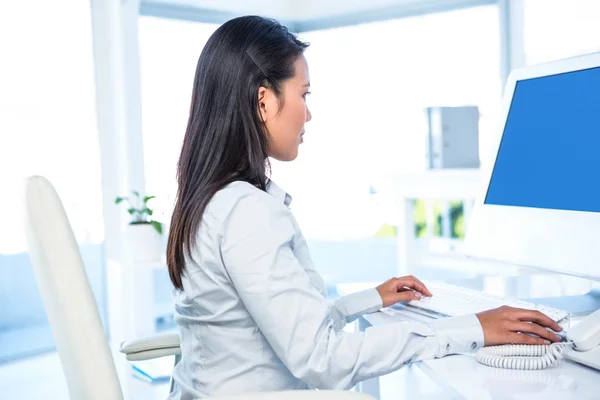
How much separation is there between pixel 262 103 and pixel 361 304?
452mm

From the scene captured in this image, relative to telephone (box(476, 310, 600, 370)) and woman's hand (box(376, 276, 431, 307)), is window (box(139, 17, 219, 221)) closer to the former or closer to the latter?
woman's hand (box(376, 276, 431, 307))

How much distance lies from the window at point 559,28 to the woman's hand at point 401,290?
2.84 meters

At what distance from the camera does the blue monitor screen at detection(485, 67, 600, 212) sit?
1224 millimetres

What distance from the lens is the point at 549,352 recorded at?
94 cm

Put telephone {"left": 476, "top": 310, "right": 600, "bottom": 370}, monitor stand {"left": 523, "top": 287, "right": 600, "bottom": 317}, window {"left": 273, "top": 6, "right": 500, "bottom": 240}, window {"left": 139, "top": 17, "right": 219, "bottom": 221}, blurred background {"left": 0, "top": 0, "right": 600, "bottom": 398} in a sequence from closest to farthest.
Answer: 1. telephone {"left": 476, "top": 310, "right": 600, "bottom": 370}
2. monitor stand {"left": 523, "top": 287, "right": 600, "bottom": 317}
3. blurred background {"left": 0, "top": 0, "right": 600, "bottom": 398}
4. window {"left": 139, "top": 17, "right": 219, "bottom": 221}
5. window {"left": 273, "top": 6, "right": 500, "bottom": 240}

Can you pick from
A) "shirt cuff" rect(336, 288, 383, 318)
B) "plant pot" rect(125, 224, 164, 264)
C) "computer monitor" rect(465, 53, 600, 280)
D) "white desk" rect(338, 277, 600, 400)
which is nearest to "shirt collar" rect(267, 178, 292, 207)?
"shirt cuff" rect(336, 288, 383, 318)

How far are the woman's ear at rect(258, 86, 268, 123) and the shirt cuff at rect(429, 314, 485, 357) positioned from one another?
1.52 ft

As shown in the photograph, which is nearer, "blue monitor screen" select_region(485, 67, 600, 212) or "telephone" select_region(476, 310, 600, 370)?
"telephone" select_region(476, 310, 600, 370)

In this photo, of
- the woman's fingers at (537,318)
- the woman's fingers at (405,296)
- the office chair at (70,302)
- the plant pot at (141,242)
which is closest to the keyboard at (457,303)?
the woman's fingers at (405,296)

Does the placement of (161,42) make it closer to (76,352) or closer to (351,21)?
(351,21)

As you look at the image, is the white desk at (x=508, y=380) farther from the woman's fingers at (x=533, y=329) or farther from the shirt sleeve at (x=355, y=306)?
the shirt sleeve at (x=355, y=306)

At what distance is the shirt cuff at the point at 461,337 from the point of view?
1.00 meters

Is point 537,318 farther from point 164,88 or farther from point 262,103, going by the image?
point 164,88

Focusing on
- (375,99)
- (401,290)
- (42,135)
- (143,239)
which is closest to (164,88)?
(42,135)
